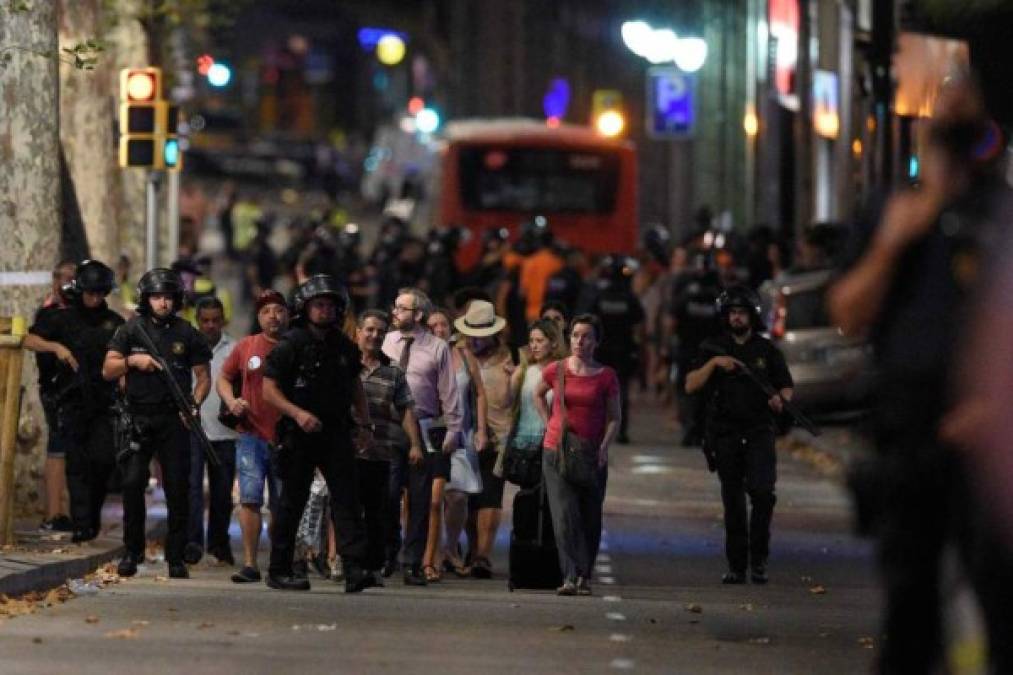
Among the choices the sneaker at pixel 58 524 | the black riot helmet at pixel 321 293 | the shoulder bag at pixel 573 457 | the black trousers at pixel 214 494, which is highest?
the black riot helmet at pixel 321 293

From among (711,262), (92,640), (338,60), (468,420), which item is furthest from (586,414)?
(338,60)

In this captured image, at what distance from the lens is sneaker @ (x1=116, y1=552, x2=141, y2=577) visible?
1614 centimetres

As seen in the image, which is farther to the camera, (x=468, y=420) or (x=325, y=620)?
(x=468, y=420)

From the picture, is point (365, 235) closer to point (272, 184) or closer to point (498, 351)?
point (272, 184)

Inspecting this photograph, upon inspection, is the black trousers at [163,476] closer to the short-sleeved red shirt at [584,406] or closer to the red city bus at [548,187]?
the short-sleeved red shirt at [584,406]

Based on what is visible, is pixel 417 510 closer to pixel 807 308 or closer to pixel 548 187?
pixel 807 308

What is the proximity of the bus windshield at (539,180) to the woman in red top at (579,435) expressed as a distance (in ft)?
92.6

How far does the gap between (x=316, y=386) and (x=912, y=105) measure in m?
16.8

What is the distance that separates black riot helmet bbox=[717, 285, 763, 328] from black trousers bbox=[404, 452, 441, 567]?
1894mm

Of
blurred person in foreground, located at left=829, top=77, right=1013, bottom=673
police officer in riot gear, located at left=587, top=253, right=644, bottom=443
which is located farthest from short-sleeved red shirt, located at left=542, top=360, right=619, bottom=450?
police officer in riot gear, located at left=587, top=253, right=644, bottom=443

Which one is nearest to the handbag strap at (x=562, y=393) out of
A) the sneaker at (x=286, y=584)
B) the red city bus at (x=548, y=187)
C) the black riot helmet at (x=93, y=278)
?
the sneaker at (x=286, y=584)

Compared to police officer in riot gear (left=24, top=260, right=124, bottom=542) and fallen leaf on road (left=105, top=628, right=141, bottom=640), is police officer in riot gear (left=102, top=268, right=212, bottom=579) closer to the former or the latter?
police officer in riot gear (left=24, top=260, right=124, bottom=542)

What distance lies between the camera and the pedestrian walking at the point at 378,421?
1609 centimetres

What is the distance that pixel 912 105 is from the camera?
30891 mm
